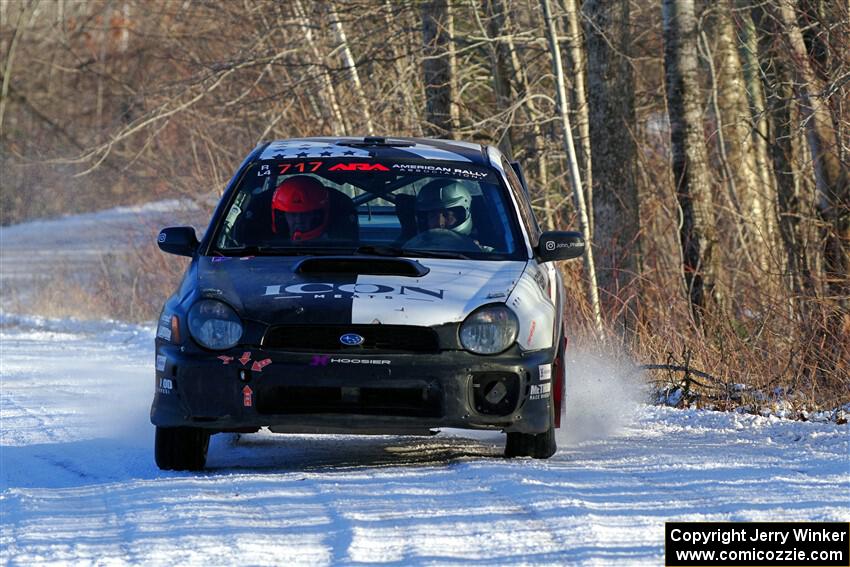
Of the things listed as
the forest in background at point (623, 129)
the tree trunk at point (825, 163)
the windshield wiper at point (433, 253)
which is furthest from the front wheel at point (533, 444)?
the tree trunk at point (825, 163)

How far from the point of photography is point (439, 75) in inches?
734

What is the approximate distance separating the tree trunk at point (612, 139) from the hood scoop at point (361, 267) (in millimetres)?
7517

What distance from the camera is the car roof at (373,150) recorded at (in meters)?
8.41

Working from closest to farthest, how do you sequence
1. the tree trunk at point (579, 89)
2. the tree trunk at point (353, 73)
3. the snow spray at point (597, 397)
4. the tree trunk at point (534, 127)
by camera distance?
1. the snow spray at point (597, 397)
2. the tree trunk at point (579, 89)
3. the tree trunk at point (534, 127)
4. the tree trunk at point (353, 73)

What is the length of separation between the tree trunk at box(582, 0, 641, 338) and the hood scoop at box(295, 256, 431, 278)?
24.7ft

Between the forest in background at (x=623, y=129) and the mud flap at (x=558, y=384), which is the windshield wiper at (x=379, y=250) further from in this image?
the forest in background at (x=623, y=129)

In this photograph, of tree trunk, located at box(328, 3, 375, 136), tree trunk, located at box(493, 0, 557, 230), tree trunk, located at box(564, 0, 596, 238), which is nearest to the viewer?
tree trunk, located at box(564, 0, 596, 238)

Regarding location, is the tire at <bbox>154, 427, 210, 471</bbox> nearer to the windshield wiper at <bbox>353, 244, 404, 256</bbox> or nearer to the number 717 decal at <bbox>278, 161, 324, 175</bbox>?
the windshield wiper at <bbox>353, 244, 404, 256</bbox>

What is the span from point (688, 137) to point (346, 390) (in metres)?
8.48

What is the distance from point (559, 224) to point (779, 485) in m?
11.7

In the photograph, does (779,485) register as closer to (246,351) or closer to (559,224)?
(246,351)

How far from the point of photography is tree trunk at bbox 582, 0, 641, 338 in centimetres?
1464

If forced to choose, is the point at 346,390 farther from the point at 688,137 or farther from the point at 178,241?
the point at 688,137

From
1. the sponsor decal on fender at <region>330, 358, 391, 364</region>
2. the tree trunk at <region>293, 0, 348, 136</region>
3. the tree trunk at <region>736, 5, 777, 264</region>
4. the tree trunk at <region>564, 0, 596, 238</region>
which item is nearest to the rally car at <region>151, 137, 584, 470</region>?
the sponsor decal on fender at <region>330, 358, 391, 364</region>
